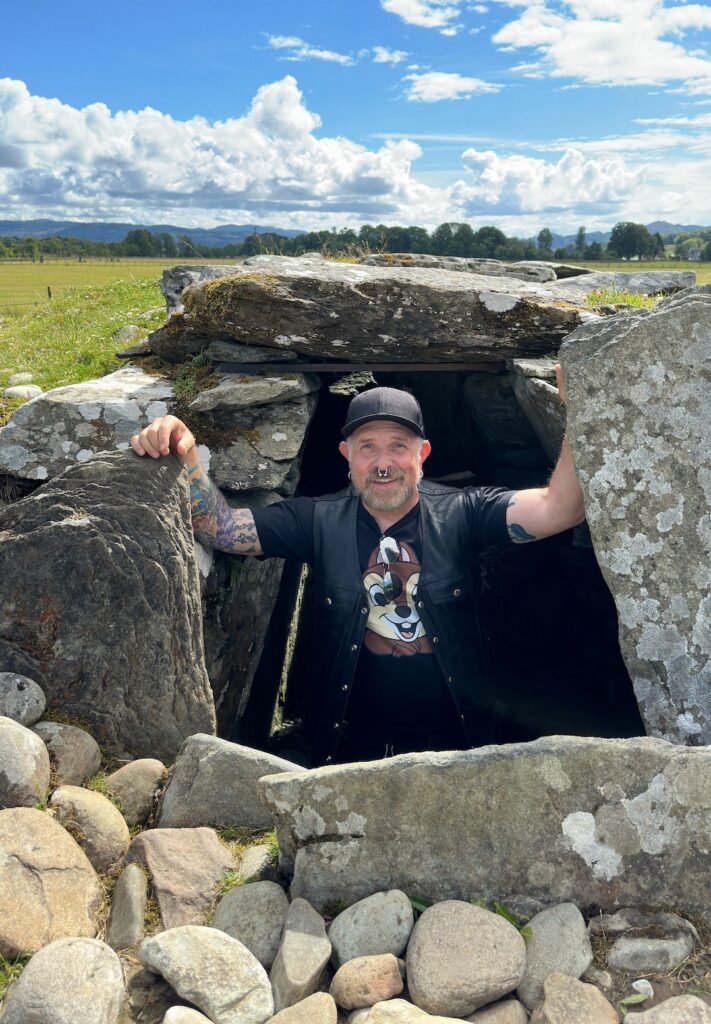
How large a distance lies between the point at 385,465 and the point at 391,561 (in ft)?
2.17

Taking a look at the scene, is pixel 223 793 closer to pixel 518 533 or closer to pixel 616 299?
pixel 518 533

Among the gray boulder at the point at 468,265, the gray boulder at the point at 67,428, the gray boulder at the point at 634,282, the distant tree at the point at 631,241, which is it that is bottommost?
the gray boulder at the point at 67,428

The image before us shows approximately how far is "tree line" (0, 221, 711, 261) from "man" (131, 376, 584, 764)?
4.66 meters

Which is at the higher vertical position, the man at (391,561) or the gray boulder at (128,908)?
the man at (391,561)

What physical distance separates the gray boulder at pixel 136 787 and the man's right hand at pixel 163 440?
→ 179 cm

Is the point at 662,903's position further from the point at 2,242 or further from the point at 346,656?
the point at 2,242

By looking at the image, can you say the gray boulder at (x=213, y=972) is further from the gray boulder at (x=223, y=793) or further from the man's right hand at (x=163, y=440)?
the man's right hand at (x=163, y=440)

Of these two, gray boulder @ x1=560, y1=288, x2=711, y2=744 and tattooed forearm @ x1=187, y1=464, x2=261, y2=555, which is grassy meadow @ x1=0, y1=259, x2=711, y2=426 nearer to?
gray boulder @ x1=560, y1=288, x2=711, y2=744

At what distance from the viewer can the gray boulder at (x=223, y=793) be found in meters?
3.91

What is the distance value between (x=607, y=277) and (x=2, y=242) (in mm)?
75352

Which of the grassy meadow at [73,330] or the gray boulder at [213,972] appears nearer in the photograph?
the gray boulder at [213,972]

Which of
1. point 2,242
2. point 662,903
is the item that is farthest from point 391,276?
point 2,242

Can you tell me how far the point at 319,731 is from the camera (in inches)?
222

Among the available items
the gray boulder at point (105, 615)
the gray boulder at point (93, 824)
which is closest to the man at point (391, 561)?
the gray boulder at point (105, 615)
